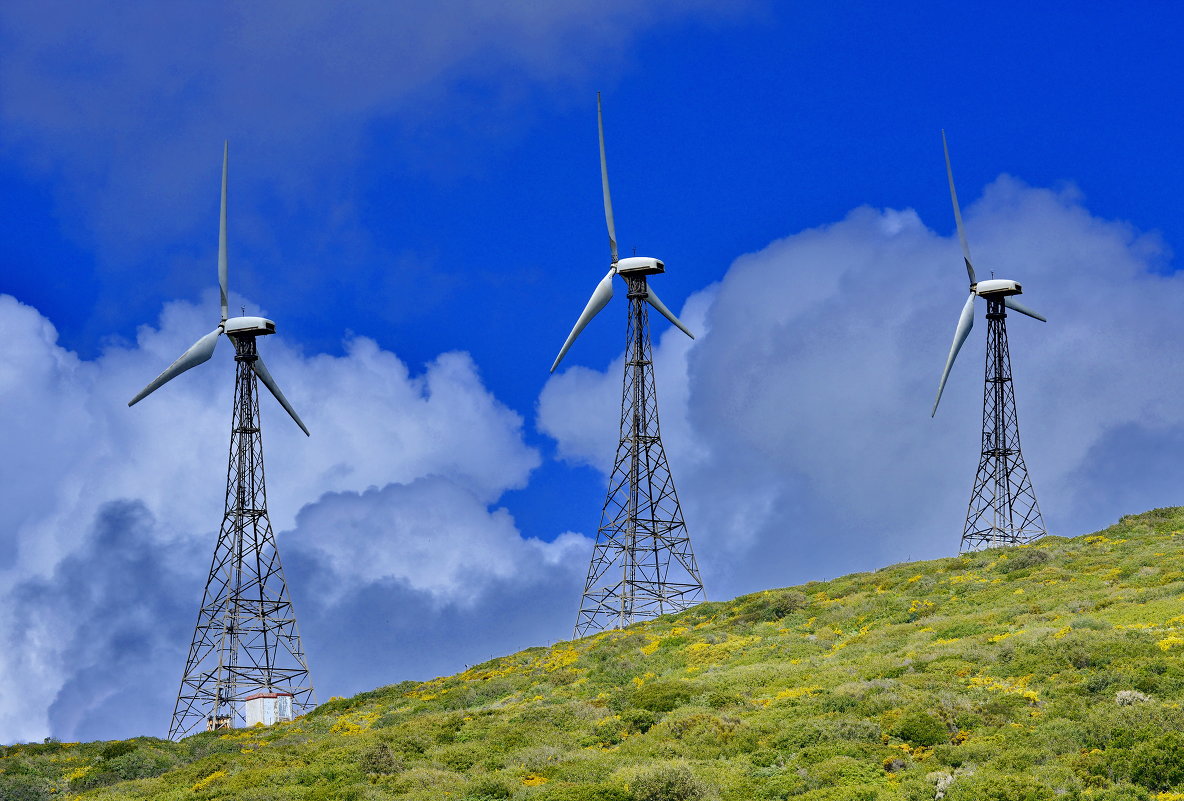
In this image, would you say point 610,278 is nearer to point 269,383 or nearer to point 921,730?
point 269,383

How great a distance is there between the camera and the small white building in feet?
226

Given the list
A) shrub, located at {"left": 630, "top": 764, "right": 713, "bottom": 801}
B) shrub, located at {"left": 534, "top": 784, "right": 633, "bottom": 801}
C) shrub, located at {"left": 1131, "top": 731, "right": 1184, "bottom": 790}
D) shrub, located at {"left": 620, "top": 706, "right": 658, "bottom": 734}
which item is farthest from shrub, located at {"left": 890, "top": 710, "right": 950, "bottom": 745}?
shrub, located at {"left": 620, "top": 706, "right": 658, "bottom": 734}

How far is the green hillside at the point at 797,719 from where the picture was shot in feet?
99.3

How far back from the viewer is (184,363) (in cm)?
8000

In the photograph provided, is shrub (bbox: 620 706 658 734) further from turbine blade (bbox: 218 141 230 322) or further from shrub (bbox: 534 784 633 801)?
turbine blade (bbox: 218 141 230 322)

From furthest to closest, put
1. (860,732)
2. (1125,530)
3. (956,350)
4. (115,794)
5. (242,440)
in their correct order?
(956,350) → (242,440) → (1125,530) → (115,794) → (860,732)

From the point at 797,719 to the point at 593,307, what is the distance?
4750 cm

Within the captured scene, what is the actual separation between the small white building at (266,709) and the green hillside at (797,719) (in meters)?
11.4

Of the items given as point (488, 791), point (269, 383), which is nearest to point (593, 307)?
point (269, 383)

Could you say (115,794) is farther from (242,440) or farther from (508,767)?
(242,440)

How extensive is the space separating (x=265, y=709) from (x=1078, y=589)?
139 ft

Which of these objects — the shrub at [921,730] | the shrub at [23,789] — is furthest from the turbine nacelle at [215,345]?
the shrub at [921,730]

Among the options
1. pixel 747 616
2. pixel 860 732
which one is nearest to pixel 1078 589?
pixel 747 616

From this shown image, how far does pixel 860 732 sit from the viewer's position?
111ft
